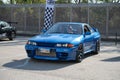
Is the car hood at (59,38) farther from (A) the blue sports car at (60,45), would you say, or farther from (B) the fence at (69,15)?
(B) the fence at (69,15)

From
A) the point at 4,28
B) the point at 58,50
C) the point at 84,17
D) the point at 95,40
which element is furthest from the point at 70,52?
the point at 84,17

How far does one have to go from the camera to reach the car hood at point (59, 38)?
35.3 ft

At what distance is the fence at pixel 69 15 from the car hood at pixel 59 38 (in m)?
11.3

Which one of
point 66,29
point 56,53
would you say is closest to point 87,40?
point 66,29

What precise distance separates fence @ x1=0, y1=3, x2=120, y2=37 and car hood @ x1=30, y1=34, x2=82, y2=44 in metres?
11.3

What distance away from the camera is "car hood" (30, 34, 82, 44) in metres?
10.8

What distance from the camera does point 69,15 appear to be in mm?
25203

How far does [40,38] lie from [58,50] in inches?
37.8

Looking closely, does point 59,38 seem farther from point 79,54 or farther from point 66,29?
point 66,29

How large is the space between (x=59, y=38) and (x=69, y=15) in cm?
1434

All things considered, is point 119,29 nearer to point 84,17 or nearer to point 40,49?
point 84,17

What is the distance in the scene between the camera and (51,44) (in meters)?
10.6

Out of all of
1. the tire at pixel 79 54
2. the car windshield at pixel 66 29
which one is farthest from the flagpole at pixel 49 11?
the tire at pixel 79 54

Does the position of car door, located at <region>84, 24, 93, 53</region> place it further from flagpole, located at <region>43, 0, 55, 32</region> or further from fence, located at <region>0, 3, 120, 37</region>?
fence, located at <region>0, 3, 120, 37</region>
